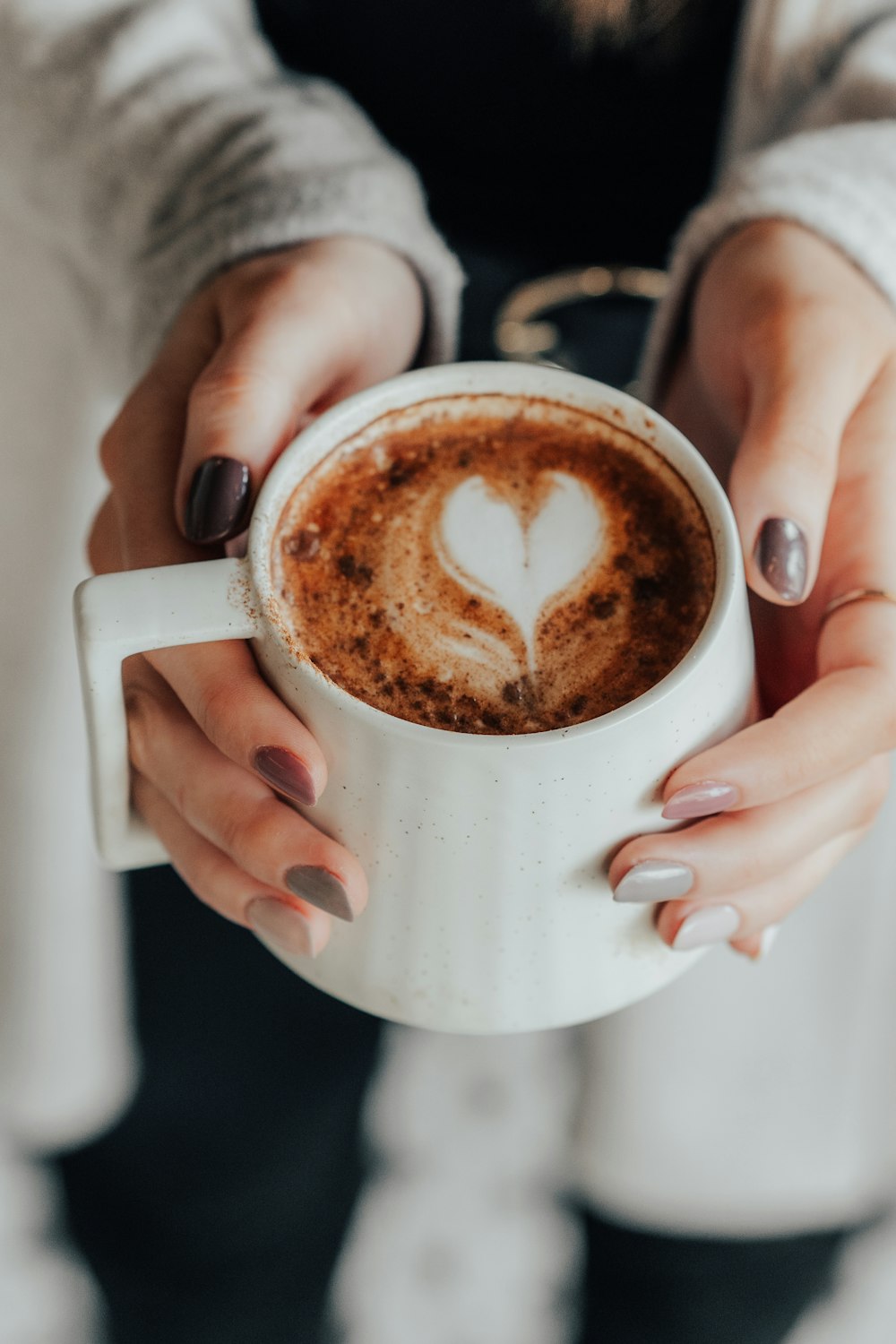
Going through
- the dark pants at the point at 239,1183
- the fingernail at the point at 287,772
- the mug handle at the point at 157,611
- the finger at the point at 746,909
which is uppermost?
the mug handle at the point at 157,611

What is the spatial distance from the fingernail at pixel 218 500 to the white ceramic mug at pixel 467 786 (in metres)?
0.04

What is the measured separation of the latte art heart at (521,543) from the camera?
0.56m

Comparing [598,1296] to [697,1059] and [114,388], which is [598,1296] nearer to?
[697,1059]

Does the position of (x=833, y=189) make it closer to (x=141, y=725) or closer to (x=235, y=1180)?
(x=141, y=725)

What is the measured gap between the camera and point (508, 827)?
472mm

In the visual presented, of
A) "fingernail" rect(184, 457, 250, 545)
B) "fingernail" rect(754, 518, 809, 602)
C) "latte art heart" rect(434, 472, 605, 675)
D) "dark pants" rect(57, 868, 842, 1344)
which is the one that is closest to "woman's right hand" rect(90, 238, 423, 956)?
"fingernail" rect(184, 457, 250, 545)

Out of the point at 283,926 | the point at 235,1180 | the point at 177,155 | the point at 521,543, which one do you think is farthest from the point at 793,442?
the point at 235,1180

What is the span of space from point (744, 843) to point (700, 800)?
7 centimetres

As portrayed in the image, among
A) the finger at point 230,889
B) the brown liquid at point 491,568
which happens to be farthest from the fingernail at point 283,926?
the brown liquid at point 491,568

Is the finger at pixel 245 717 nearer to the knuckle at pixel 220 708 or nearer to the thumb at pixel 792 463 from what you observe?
the knuckle at pixel 220 708

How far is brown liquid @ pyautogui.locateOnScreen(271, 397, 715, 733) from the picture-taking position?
0.52 m

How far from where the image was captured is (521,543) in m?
0.58

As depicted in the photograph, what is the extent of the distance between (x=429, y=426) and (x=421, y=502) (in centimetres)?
5

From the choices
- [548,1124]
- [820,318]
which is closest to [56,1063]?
[548,1124]
